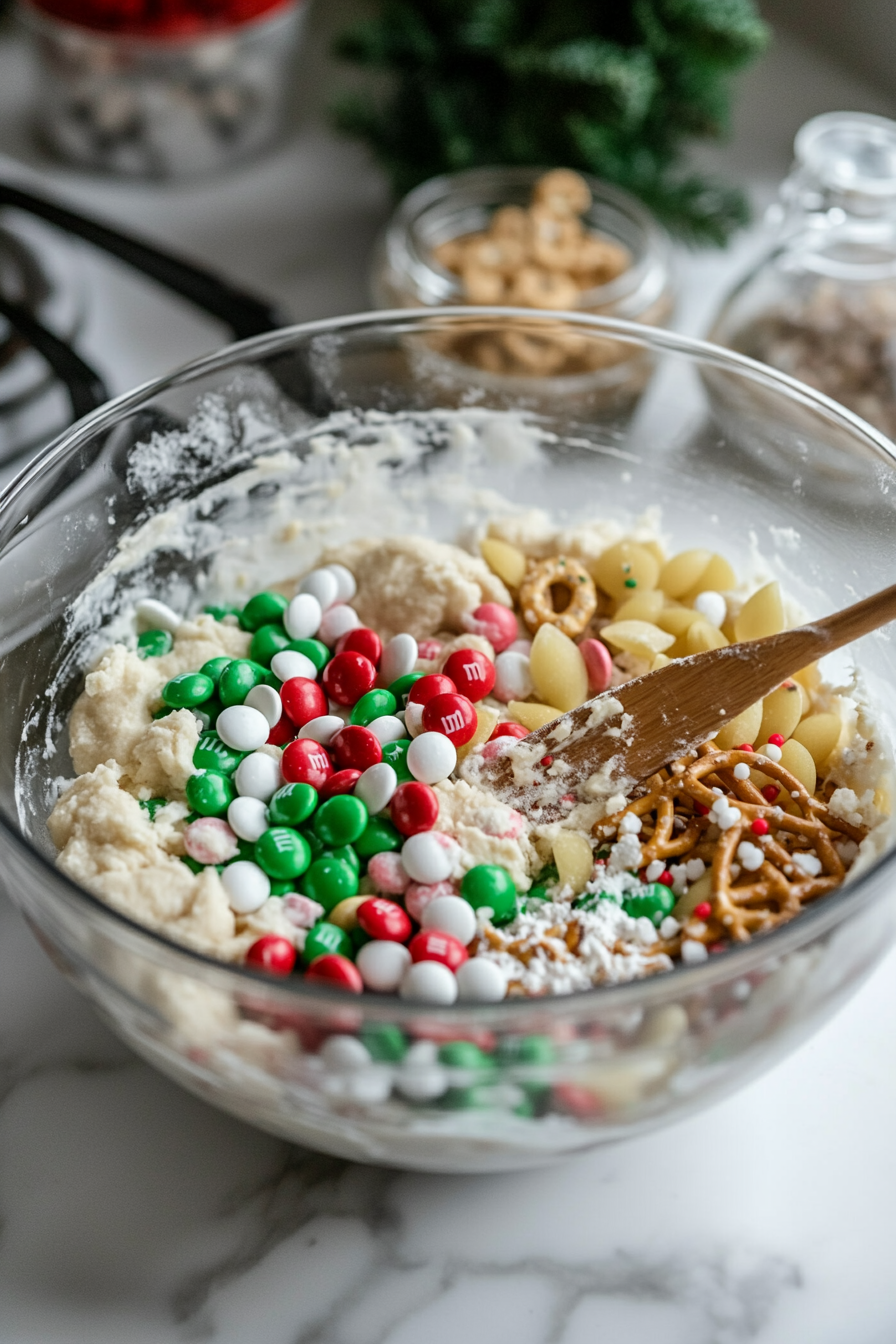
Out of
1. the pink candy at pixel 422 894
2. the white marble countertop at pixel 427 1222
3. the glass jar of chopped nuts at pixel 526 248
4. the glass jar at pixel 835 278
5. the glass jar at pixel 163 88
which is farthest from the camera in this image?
the glass jar at pixel 163 88

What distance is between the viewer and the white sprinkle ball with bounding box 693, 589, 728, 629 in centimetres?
115

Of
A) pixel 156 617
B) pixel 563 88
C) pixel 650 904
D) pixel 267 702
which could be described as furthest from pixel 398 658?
pixel 563 88

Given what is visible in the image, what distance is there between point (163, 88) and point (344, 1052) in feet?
5.14

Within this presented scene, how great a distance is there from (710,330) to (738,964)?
3.74 ft

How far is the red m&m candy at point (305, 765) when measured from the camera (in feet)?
3.35

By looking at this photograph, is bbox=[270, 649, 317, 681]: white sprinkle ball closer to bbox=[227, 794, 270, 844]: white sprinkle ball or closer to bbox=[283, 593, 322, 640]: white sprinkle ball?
bbox=[283, 593, 322, 640]: white sprinkle ball

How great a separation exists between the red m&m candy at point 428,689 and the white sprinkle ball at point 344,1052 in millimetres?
390

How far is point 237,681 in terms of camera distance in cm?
108

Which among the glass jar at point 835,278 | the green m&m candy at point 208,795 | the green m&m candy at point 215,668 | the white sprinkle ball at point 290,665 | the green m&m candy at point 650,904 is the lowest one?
the green m&m candy at point 208,795

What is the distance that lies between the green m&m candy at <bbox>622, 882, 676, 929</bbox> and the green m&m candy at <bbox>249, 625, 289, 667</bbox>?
1.34ft

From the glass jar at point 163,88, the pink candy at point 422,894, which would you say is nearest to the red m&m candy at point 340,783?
the pink candy at point 422,894

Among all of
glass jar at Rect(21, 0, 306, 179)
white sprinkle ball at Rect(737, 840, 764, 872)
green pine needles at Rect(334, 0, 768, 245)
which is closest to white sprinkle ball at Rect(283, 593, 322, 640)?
white sprinkle ball at Rect(737, 840, 764, 872)

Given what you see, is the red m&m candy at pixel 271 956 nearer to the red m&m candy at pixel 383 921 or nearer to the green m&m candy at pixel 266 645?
the red m&m candy at pixel 383 921

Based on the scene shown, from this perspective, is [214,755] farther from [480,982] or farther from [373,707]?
[480,982]
